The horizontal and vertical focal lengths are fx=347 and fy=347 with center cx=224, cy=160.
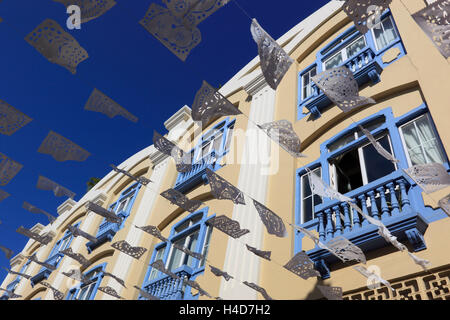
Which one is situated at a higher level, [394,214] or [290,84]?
[290,84]

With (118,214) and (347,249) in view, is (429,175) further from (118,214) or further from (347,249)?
(118,214)

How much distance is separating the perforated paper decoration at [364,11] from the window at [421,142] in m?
2.38

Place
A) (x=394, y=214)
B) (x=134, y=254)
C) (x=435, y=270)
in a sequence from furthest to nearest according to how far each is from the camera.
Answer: (x=134, y=254) < (x=394, y=214) < (x=435, y=270)

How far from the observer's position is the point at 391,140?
18.0 ft

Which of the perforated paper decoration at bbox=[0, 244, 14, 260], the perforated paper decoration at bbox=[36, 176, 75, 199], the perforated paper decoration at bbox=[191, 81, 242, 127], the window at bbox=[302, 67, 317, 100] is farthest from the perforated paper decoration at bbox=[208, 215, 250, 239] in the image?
the perforated paper decoration at bbox=[0, 244, 14, 260]

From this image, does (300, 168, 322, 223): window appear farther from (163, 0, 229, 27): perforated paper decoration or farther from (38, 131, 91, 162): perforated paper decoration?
(38, 131, 91, 162): perforated paper decoration

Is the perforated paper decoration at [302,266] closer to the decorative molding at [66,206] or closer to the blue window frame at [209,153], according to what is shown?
the blue window frame at [209,153]

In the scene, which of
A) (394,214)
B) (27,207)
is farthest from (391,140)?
(27,207)

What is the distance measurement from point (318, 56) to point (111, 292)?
7682mm

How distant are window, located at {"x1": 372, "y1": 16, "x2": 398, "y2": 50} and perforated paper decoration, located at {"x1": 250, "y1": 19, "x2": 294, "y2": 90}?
13.6 feet

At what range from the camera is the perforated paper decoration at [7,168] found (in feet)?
19.9

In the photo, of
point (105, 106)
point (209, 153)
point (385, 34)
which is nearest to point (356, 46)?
point (385, 34)

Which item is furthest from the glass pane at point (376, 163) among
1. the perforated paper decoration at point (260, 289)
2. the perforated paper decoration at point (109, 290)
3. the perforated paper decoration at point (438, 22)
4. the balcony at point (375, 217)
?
the perforated paper decoration at point (109, 290)
